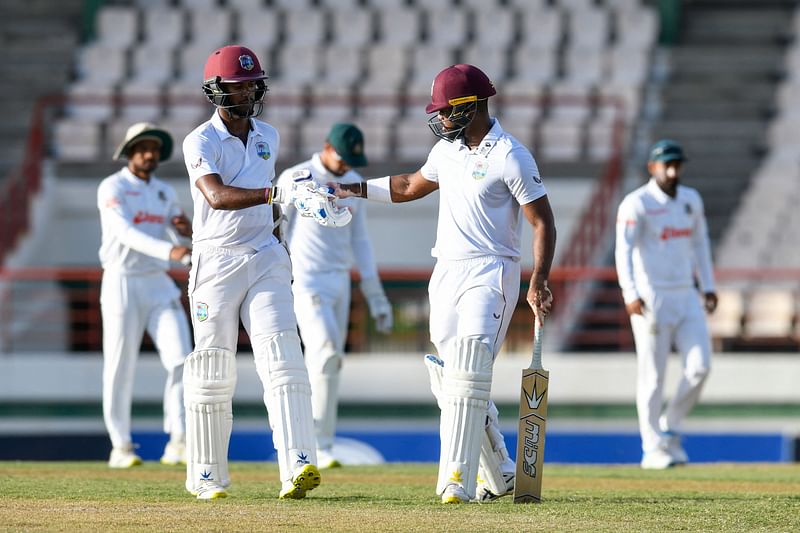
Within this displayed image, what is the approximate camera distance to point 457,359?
22.7ft

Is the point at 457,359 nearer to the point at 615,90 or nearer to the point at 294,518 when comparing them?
the point at 294,518

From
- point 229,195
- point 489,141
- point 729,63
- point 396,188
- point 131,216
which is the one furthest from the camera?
point 729,63

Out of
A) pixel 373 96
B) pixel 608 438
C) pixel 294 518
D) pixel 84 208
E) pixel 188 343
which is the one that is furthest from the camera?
pixel 373 96

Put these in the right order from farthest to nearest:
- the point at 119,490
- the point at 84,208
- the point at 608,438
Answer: the point at 84,208
the point at 608,438
the point at 119,490

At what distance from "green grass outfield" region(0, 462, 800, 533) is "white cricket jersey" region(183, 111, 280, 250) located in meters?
1.15

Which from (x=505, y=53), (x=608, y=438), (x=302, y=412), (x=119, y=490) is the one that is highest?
(x=505, y=53)

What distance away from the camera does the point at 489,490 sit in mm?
7242

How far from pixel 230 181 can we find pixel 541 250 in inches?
54.6

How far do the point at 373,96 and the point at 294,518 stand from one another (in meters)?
13.5

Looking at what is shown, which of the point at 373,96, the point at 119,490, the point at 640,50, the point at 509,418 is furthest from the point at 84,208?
the point at 119,490

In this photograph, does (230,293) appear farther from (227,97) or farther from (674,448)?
(674,448)

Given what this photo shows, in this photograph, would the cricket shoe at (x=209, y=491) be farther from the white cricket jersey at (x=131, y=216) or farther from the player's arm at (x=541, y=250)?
the white cricket jersey at (x=131, y=216)

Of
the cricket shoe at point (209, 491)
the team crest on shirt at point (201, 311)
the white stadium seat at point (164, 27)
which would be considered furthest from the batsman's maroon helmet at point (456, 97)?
the white stadium seat at point (164, 27)

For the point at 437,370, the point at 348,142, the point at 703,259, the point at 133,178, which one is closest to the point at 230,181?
the point at 437,370
